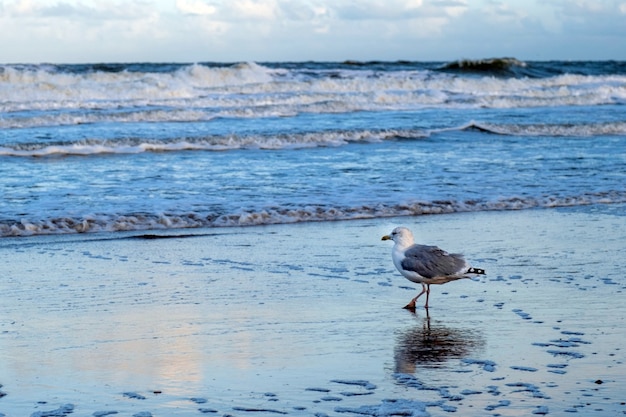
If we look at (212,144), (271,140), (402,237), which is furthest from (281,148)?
(402,237)

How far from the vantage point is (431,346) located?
571cm

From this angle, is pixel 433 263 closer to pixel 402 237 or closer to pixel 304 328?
pixel 402 237

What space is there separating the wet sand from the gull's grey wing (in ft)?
0.84

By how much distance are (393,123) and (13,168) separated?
995 cm

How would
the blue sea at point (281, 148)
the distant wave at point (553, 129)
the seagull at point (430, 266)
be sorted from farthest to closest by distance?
the distant wave at point (553, 129) < the blue sea at point (281, 148) < the seagull at point (430, 266)

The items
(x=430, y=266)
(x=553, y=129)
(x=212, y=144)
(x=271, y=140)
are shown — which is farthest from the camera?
(x=553, y=129)

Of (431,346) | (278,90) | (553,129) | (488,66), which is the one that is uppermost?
(488,66)

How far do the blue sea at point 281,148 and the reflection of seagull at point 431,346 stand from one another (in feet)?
15.4

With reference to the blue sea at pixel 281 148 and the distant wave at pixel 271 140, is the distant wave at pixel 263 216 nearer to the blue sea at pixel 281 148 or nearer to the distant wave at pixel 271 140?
the blue sea at pixel 281 148

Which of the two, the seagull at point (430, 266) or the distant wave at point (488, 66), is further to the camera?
the distant wave at point (488, 66)

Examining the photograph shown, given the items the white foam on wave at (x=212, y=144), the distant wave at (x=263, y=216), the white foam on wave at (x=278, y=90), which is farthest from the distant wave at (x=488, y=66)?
the distant wave at (x=263, y=216)

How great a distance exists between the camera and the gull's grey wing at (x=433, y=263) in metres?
6.62

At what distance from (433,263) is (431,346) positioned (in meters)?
1.02

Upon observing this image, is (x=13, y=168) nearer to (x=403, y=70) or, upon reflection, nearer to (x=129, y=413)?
(x=129, y=413)
